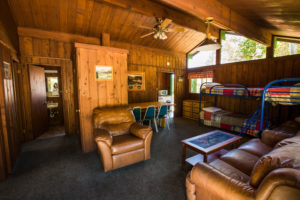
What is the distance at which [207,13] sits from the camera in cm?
217

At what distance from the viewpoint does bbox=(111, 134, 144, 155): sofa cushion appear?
214 centimetres

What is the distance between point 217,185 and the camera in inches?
43.6

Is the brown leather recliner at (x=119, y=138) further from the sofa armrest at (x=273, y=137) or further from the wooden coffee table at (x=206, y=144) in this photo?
the sofa armrest at (x=273, y=137)

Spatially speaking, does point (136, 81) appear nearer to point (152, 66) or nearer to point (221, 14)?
point (152, 66)

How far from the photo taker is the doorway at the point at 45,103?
3562mm

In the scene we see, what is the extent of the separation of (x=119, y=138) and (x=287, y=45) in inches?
233

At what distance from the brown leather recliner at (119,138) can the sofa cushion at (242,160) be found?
126 centimetres

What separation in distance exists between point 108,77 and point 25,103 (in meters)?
2.32

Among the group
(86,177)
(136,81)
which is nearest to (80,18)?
(136,81)

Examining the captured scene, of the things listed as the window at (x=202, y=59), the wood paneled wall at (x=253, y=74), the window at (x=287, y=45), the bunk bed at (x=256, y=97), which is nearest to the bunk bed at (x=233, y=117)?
the bunk bed at (x=256, y=97)

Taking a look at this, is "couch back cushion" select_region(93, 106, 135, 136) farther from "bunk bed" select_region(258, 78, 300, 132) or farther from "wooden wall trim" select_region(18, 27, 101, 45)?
"bunk bed" select_region(258, 78, 300, 132)

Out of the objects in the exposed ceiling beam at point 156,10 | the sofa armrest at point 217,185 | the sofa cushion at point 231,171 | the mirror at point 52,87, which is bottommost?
the sofa cushion at point 231,171

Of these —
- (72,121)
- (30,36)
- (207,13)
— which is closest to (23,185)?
(72,121)

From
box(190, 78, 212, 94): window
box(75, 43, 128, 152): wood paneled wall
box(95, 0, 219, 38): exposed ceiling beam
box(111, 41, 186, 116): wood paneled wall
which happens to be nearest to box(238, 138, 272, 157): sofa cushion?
box(75, 43, 128, 152): wood paneled wall
